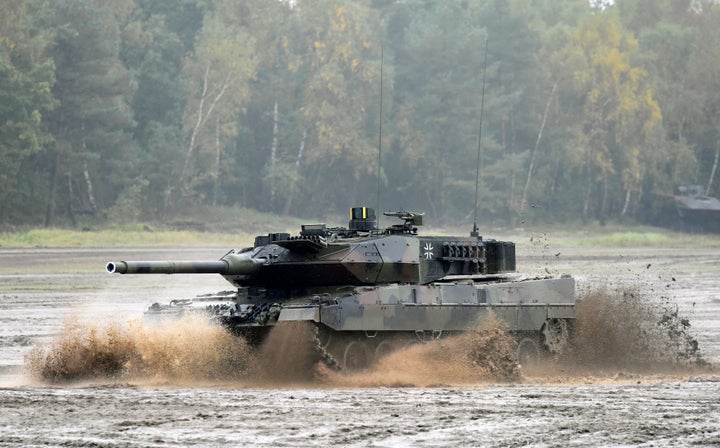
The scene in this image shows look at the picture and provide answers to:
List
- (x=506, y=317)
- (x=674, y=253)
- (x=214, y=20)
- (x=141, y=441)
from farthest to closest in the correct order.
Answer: (x=214, y=20) < (x=674, y=253) < (x=506, y=317) < (x=141, y=441)

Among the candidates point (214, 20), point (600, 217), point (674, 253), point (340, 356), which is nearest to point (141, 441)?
point (340, 356)

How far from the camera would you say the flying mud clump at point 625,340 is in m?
20.2

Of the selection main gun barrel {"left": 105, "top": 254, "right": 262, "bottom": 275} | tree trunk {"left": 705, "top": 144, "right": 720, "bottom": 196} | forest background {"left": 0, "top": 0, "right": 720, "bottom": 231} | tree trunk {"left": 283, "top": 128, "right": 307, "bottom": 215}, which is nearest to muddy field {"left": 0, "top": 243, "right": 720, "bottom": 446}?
main gun barrel {"left": 105, "top": 254, "right": 262, "bottom": 275}

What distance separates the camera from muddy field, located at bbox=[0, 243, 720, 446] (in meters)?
12.2

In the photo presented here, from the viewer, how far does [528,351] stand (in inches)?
771

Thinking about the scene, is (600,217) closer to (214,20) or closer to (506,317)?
(214,20)

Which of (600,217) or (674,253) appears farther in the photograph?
(600,217)

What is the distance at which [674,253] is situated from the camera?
2127 inches

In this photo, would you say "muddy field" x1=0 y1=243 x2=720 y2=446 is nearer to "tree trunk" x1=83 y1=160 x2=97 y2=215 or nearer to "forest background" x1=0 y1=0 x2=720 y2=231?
"forest background" x1=0 y1=0 x2=720 y2=231

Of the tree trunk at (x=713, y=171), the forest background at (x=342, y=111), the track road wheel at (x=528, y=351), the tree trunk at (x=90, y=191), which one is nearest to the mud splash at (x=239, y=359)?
the track road wheel at (x=528, y=351)

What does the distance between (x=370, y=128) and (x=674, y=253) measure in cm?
2038

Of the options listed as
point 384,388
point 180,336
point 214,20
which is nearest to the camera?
point 384,388

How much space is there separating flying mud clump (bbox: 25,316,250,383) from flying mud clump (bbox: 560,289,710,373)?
529 cm

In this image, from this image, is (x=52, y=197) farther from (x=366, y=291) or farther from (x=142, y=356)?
(x=366, y=291)
